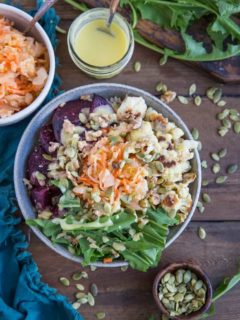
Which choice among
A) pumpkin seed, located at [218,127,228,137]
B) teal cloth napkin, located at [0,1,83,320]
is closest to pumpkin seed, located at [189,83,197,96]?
pumpkin seed, located at [218,127,228,137]

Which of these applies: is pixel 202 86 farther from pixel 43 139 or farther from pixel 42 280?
pixel 42 280

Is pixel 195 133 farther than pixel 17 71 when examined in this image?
Yes

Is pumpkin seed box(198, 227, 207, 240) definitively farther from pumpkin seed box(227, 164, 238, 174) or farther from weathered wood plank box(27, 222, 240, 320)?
pumpkin seed box(227, 164, 238, 174)

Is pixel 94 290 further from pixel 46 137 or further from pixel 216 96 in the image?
pixel 216 96

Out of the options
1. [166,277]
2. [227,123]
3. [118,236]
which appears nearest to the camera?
[118,236]

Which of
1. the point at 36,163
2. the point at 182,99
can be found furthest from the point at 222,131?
the point at 36,163

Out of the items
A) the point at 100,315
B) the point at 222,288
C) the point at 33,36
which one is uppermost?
the point at 33,36
